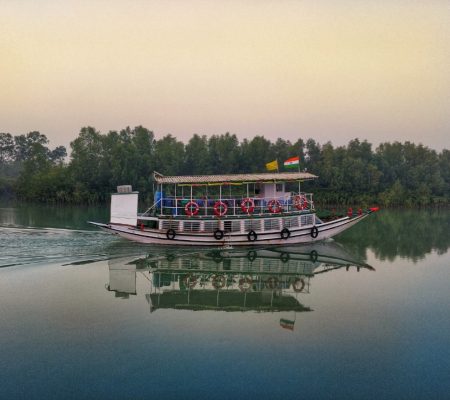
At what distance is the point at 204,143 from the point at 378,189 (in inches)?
1105

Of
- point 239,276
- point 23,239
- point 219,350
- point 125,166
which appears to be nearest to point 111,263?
point 239,276

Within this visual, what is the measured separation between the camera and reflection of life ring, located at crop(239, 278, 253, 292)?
14.0m

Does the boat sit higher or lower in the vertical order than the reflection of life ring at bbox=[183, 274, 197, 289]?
higher

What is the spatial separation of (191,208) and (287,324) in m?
11.5

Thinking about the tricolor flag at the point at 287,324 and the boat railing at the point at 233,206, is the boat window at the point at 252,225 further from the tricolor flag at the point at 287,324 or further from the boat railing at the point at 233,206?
the tricolor flag at the point at 287,324

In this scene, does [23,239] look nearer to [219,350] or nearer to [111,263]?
[111,263]

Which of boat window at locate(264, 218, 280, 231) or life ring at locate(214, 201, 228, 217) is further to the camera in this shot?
boat window at locate(264, 218, 280, 231)

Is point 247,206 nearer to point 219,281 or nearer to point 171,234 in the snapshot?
point 171,234

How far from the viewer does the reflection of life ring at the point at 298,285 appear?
14.0 metres

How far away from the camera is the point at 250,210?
21125 mm

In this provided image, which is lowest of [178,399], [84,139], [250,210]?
[178,399]

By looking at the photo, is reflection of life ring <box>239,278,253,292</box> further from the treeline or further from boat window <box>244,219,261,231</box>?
the treeline

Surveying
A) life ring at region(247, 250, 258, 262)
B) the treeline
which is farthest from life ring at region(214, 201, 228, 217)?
the treeline

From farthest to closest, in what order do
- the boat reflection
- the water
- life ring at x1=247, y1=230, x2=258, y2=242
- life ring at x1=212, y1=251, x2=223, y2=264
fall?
life ring at x1=247, y1=230, x2=258, y2=242, life ring at x1=212, y1=251, x2=223, y2=264, the boat reflection, the water
